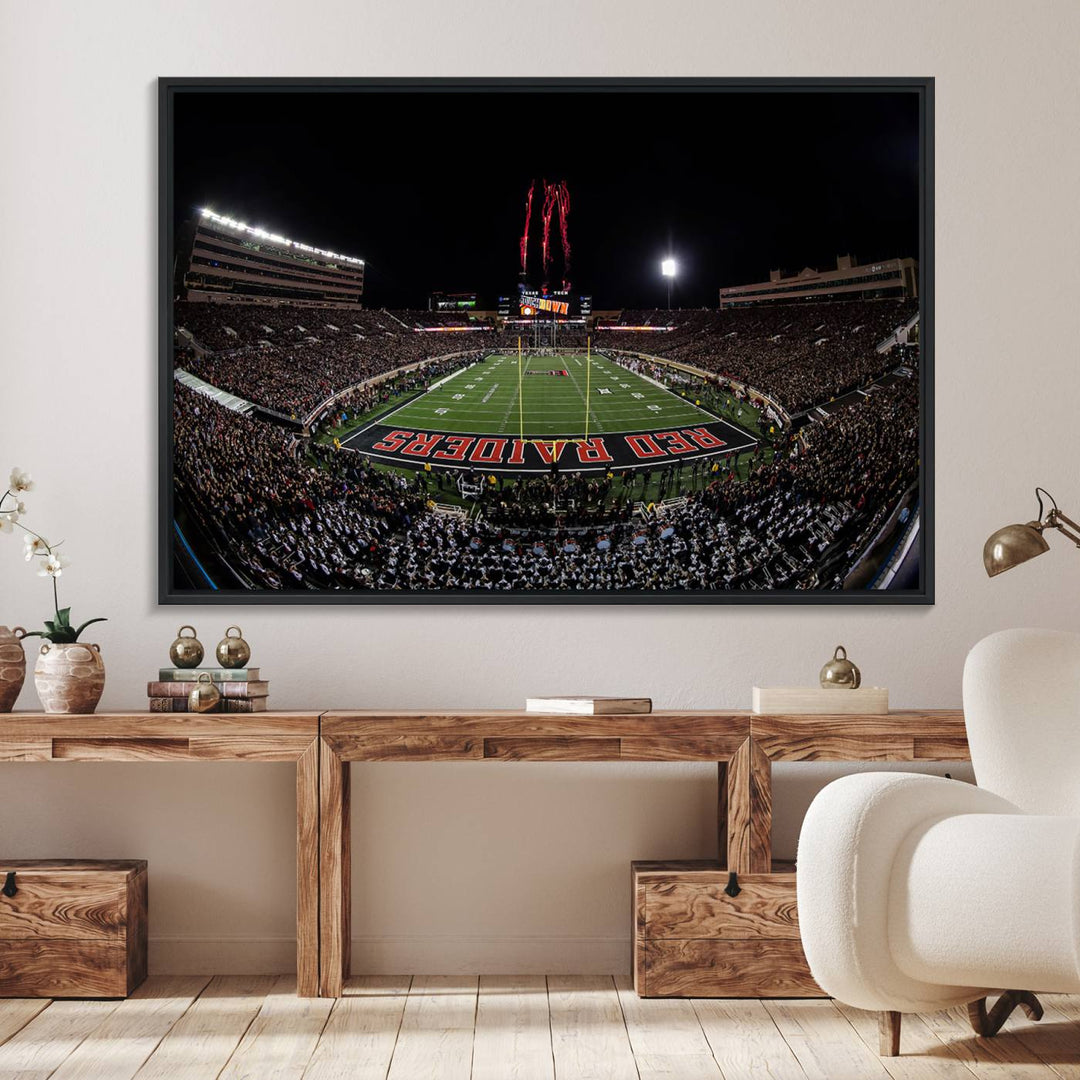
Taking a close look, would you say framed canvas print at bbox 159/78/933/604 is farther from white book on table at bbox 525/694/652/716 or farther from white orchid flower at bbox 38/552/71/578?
white book on table at bbox 525/694/652/716

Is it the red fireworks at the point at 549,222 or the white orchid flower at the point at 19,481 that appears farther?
the red fireworks at the point at 549,222

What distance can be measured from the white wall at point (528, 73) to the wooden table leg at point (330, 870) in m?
0.40

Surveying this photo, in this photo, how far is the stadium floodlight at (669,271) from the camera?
10.7ft

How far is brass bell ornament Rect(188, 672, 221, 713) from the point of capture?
2.84m

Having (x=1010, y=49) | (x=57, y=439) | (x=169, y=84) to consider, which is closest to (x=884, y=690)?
(x=1010, y=49)

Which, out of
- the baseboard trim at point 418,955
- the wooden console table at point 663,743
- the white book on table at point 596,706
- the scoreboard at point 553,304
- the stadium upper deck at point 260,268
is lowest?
the baseboard trim at point 418,955

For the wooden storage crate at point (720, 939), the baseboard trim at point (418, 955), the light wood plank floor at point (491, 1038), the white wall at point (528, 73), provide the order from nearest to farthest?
the light wood plank floor at point (491, 1038) < the wooden storage crate at point (720, 939) < the baseboard trim at point (418, 955) < the white wall at point (528, 73)

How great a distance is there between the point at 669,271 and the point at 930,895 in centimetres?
183

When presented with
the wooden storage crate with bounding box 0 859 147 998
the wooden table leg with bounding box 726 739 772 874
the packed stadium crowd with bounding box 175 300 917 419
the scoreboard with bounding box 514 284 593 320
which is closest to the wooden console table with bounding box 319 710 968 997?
the wooden table leg with bounding box 726 739 772 874

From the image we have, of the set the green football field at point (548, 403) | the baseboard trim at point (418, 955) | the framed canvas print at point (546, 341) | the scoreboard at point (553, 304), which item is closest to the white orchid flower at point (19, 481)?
the framed canvas print at point (546, 341)

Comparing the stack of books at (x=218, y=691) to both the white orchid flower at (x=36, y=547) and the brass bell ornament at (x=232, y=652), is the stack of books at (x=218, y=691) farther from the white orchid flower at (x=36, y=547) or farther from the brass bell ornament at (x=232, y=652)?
the white orchid flower at (x=36, y=547)

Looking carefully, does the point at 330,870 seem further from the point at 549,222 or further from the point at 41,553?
the point at 549,222

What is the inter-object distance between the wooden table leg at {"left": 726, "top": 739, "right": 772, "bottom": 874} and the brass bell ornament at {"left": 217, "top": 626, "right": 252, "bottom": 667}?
123 cm

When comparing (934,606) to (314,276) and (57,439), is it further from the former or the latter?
(57,439)
